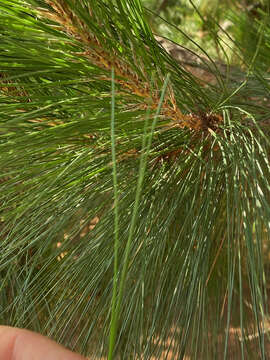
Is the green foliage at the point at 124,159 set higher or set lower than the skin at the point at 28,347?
higher

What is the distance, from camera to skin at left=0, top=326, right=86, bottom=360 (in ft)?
1.05

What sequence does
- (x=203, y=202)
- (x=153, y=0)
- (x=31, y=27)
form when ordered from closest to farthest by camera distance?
(x=31, y=27), (x=203, y=202), (x=153, y=0)

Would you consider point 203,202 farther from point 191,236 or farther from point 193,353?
point 193,353

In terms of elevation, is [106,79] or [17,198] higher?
[106,79]

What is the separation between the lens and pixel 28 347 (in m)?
0.33

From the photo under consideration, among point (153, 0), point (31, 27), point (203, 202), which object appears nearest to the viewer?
point (31, 27)

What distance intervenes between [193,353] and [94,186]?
8.0 inches

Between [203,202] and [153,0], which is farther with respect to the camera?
[153,0]

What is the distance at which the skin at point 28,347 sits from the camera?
12.5 inches

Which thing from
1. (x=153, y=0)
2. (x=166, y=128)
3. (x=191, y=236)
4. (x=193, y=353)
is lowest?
(x=193, y=353)

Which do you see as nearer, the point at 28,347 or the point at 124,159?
the point at 28,347

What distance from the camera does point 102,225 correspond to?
502mm

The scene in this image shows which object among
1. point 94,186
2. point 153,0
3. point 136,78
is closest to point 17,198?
point 94,186

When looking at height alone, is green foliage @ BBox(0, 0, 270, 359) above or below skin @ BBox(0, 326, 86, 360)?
above
